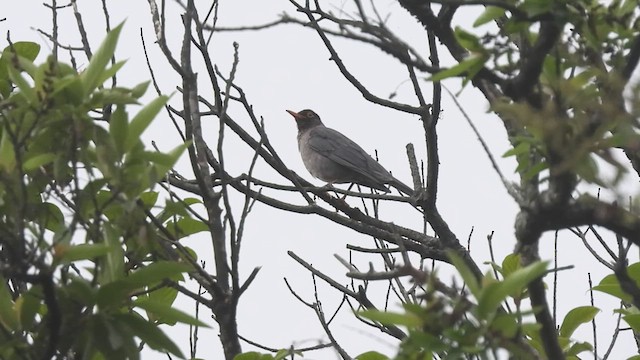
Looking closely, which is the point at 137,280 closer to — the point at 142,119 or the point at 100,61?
the point at 142,119

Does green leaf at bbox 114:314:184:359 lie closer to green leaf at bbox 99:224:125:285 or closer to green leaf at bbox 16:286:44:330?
green leaf at bbox 99:224:125:285

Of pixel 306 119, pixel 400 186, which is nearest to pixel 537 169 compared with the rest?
pixel 400 186

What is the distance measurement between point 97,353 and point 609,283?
1695mm

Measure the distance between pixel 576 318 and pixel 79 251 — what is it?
78.7 inches

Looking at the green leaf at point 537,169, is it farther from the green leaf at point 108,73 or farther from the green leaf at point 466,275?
the green leaf at point 108,73

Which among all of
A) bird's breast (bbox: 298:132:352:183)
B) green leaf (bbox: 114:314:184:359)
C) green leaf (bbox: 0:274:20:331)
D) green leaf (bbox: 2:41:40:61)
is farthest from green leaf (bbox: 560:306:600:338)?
bird's breast (bbox: 298:132:352:183)

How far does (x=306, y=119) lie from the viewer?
44.0 feet

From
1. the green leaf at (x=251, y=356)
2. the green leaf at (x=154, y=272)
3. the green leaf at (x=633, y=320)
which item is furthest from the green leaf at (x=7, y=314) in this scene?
the green leaf at (x=633, y=320)

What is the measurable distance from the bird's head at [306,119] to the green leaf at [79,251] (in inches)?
421

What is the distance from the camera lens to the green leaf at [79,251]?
2541 millimetres

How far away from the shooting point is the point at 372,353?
3.07 meters

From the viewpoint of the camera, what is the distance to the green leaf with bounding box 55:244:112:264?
2541 millimetres

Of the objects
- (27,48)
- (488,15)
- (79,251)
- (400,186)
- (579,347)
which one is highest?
(400,186)

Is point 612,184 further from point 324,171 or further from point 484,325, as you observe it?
point 324,171
